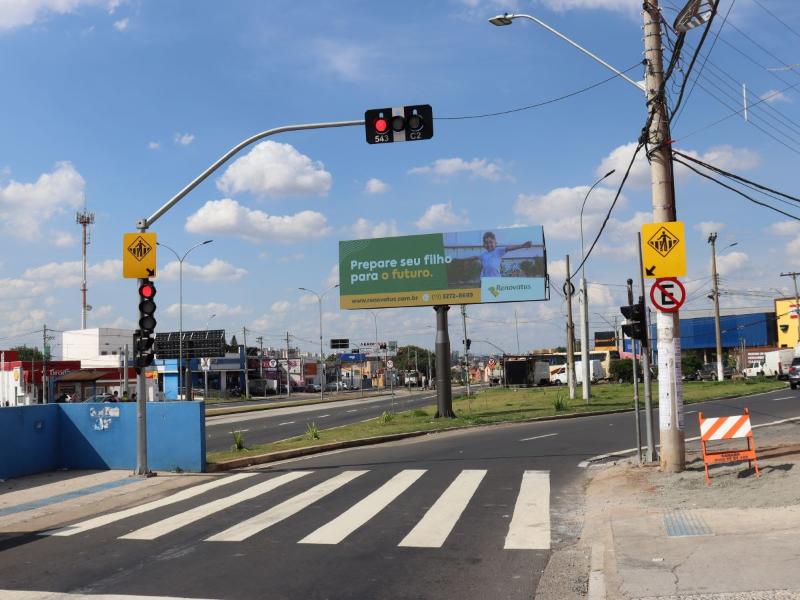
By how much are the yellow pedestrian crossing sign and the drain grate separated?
433 cm

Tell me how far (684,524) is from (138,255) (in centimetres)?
1173

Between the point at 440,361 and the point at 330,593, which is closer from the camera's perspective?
the point at 330,593

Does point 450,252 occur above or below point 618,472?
above

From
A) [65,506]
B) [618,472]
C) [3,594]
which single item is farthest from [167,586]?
[618,472]

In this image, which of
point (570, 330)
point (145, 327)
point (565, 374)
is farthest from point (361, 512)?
point (565, 374)

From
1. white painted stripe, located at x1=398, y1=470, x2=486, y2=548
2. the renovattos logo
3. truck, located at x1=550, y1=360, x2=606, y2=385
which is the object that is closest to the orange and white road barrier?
white painted stripe, located at x1=398, y1=470, x2=486, y2=548

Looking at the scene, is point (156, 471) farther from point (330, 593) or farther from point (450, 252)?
point (450, 252)

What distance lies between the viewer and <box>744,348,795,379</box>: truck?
58.8m

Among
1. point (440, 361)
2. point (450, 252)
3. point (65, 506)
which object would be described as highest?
point (450, 252)

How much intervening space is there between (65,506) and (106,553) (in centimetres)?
423

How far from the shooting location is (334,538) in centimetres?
939

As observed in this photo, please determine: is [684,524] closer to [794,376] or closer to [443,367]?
[443,367]

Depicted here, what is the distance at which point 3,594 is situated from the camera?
24.2ft

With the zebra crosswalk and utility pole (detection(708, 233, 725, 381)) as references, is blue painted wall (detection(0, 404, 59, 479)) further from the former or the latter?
utility pole (detection(708, 233, 725, 381))
